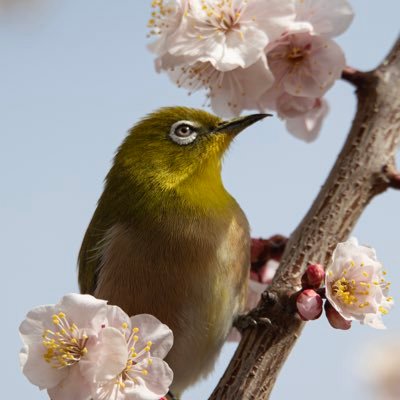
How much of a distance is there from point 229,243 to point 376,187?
905 mm

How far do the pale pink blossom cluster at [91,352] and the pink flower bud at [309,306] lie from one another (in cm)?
57

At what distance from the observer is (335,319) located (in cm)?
326

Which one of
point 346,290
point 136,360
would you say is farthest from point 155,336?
point 346,290

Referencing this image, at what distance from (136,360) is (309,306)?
29.6 inches

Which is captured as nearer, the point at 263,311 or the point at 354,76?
the point at 263,311

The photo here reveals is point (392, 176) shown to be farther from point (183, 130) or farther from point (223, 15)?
point (183, 130)

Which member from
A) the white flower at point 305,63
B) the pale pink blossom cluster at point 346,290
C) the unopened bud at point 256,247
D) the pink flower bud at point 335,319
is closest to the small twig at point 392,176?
the pale pink blossom cluster at point 346,290

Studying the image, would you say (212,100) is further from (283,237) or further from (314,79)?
(283,237)

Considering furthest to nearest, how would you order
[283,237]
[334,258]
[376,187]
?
1. [283,237]
2. [376,187]
3. [334,258]

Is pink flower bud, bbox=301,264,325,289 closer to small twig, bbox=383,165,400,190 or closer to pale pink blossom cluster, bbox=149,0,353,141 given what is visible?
small twig, bbox=383,165,400,190

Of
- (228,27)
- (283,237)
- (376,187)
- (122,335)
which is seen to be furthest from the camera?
(283,237)

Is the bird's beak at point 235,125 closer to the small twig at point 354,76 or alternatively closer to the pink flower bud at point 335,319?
the small twig at point 354,76

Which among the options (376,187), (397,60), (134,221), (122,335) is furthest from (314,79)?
(122,335)

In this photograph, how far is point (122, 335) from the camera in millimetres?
2982
